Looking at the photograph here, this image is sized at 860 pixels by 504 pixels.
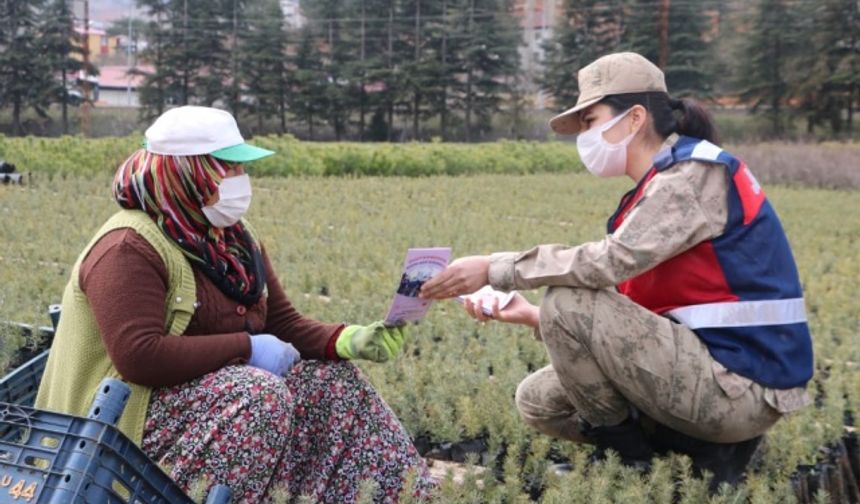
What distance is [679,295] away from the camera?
311 cm

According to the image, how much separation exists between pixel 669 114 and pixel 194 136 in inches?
57.1

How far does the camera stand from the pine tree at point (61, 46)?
36.2m

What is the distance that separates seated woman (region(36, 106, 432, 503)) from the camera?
2697 millimetres

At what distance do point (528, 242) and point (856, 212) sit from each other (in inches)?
263

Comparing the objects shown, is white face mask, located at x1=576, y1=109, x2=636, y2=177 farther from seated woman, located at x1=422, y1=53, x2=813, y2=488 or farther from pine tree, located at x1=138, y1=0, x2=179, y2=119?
pine tree, located at x1=138, y1=0, x2=179, y2=119

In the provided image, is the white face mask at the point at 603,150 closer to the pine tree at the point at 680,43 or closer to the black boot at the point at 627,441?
the black boot at the point at 627,441

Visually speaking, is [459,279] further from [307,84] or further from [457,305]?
[307,84]

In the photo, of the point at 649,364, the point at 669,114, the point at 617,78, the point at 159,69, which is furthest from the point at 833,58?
the point at 649,364

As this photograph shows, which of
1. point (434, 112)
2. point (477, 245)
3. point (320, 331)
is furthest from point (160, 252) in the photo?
point (434, 112)

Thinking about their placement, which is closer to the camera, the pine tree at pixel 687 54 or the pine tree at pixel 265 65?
the pine tree at pixel 687 54

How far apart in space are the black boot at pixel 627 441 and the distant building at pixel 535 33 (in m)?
37.8

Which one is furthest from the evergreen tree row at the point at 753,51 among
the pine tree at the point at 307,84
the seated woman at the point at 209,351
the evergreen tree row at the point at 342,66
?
the seated woman at the point at 209,351

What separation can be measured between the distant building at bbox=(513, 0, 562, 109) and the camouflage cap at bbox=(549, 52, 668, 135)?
37.7 meters

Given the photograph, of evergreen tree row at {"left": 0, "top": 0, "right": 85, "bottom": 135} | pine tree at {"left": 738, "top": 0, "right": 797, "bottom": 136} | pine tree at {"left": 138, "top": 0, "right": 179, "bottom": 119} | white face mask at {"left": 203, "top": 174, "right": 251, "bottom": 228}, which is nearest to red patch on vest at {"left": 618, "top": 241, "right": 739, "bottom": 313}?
white face mask at {"left": 203, "top": 174, "right": 251, "bottom": 228}
